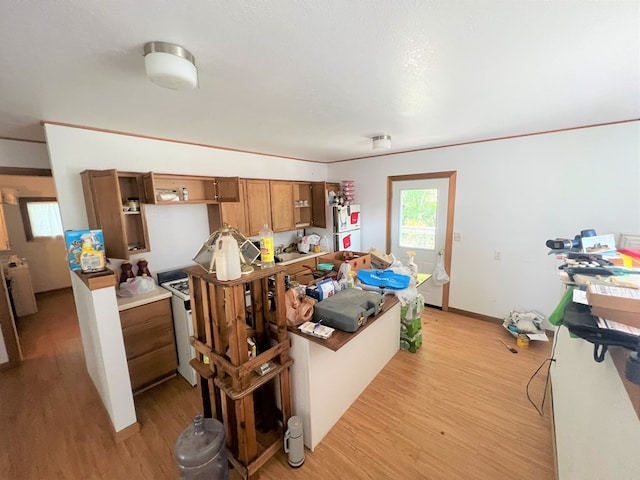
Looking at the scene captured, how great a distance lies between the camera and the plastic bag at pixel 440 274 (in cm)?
355

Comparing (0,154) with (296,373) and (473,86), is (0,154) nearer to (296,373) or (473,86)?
(296,373)

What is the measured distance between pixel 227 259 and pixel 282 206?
2434 mm

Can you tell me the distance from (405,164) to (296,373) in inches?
131

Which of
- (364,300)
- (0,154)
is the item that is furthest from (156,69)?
(0,154)

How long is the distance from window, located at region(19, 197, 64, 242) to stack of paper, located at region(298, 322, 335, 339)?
18.3 ft

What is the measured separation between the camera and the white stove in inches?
86.4

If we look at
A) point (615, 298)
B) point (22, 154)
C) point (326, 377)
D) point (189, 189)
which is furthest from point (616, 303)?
point (22, 154)

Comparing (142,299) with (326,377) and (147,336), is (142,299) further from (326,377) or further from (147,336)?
(326,377)

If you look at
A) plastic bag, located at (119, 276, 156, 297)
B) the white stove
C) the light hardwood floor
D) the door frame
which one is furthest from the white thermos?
the door frame

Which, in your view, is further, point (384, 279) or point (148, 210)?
point (148, 210)

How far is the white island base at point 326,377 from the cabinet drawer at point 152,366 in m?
1.40

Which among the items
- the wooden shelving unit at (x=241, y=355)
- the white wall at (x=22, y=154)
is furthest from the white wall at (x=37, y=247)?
the wooden shelving unit at (x=241, y=355)

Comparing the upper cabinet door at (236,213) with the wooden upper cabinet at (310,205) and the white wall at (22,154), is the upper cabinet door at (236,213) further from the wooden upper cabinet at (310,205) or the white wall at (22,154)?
the white wall at (22,154)

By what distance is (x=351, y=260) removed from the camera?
8.75ft
